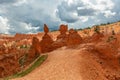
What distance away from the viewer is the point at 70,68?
29578 mm

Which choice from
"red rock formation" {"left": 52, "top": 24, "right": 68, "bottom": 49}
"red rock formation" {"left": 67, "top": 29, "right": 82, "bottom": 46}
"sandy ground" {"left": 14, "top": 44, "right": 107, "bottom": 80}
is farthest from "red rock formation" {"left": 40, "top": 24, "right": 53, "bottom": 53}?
"sandy ground" {"left": 14, "top": 44, "right": 107, "bottom": 80}

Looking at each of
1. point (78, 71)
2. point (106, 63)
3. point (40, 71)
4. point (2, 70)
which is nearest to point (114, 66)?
point (106, 63)

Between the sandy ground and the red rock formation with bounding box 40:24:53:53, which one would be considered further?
the red rock formation with bounding box 40:24:53:53

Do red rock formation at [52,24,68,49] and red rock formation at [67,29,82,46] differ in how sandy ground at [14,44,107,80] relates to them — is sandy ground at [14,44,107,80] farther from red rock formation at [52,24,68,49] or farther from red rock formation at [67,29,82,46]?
red rock formation at [52,24,68,49]

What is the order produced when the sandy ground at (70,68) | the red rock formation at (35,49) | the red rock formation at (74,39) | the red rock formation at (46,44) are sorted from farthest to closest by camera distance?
the red rock formation at (46,44)
the red rock formation at (35,49)
the red rock formation at (74,39)
the sandy ground at (70,68)

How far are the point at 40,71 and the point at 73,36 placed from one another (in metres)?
12.4

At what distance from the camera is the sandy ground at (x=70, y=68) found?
93.8 ft

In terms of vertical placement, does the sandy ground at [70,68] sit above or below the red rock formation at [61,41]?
below

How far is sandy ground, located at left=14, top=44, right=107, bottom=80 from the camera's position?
28594 mm

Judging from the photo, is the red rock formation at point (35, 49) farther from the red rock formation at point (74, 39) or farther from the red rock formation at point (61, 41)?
the red rock formation at point (74, 39)

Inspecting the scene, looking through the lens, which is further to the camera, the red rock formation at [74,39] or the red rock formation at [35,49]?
the red rock formation at [35,49]

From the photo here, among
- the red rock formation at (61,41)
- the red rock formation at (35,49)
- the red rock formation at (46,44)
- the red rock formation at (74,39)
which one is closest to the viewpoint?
the red rock formation at (74,39)

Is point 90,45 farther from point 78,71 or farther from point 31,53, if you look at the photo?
point 31,53

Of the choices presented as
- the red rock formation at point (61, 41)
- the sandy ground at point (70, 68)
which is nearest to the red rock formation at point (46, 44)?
the red rock formation at point (61, 41)
